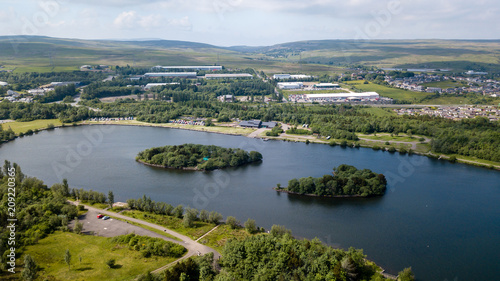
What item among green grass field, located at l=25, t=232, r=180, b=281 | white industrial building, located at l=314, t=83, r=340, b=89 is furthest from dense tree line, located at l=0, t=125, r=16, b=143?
white industrial building, located at l=314, t=83, r=340, b=89

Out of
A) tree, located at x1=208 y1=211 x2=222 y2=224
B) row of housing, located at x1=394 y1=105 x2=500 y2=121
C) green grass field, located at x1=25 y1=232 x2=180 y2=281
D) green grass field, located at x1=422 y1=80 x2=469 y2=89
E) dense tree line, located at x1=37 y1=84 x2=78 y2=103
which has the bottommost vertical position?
green grass field, located at x1=25 y1=232 x2=180 y2=281

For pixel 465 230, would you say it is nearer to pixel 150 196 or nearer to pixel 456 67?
pixel 150 196

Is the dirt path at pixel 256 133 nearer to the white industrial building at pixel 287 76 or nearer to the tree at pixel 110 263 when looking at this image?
the tree at pixel 110 263

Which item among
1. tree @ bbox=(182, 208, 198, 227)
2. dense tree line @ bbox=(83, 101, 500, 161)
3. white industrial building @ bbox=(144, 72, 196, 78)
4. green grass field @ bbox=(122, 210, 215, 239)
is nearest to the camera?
green grass field @ bbox=(122, 210, 215, 239)

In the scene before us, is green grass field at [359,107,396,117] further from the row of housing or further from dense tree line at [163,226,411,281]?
dense tree line at [163,226,411,281]

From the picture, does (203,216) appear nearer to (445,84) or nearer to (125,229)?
(125,229)

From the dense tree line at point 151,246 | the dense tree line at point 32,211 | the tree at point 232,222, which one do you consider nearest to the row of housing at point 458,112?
the tree at point 232,222
